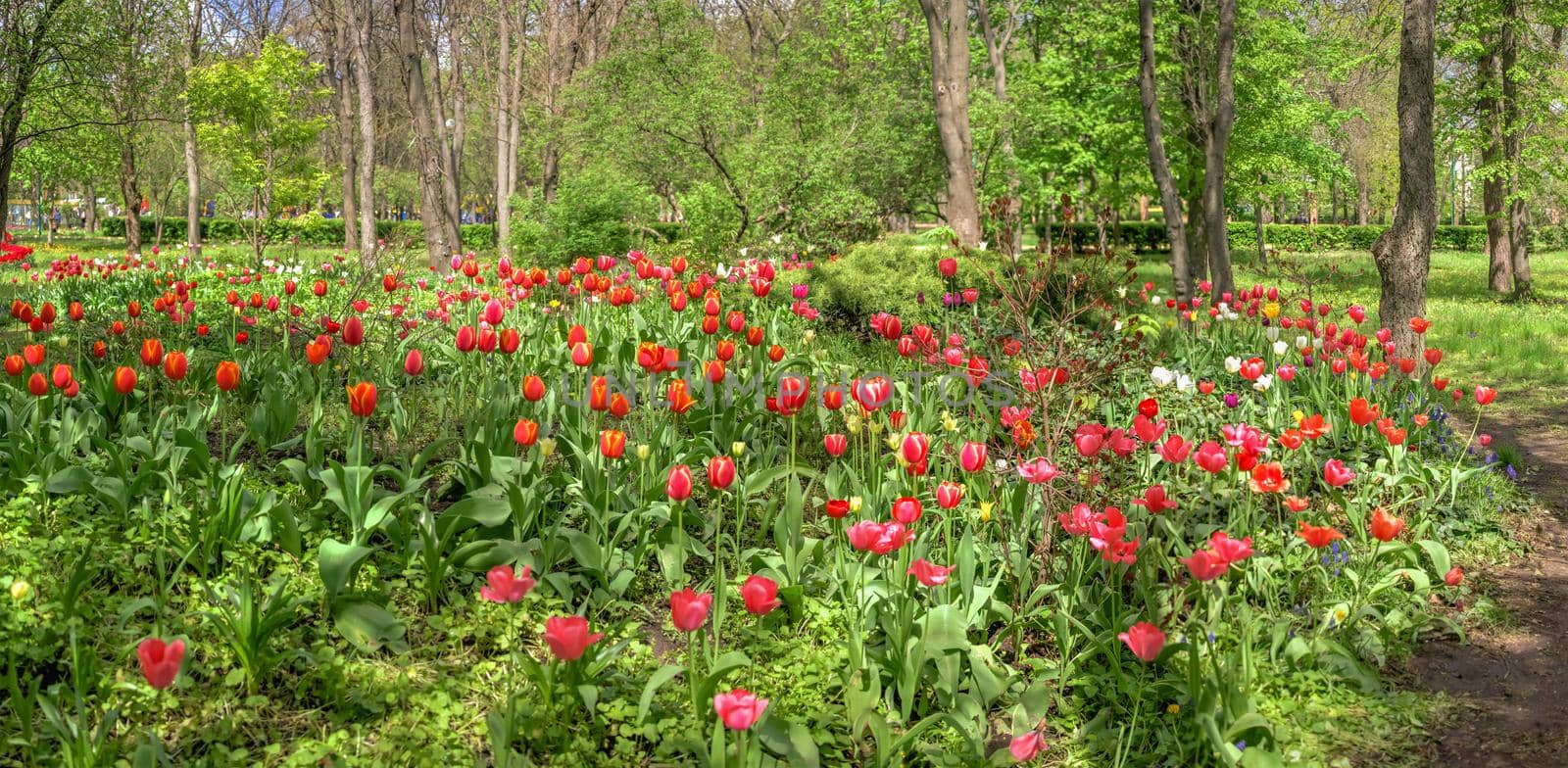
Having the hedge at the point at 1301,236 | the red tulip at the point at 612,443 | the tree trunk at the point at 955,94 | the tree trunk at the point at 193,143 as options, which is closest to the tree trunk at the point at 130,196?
the tree trunk at the point at 193,143

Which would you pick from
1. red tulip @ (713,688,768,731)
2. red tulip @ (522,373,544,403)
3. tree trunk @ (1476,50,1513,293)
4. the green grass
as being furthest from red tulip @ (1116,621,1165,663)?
tree trunk @ (1476,50,1513,293)

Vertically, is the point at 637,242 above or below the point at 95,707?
above

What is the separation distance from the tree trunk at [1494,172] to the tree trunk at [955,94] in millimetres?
7300

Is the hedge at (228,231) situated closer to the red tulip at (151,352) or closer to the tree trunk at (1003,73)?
the tree trunk at (1003,73)

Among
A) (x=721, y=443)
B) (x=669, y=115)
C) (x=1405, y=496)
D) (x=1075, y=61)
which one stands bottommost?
(x=1405, y=496)

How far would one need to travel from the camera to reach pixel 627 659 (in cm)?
334

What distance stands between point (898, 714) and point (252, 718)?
1.74 metres

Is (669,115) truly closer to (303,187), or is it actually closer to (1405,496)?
(1405,496)

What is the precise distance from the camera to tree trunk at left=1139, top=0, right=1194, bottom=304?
9.51m

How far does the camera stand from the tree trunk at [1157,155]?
9508 mm

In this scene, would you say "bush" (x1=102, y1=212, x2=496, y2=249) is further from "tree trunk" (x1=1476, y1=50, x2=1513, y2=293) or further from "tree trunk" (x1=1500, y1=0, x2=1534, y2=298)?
"tree trunk" (x1=1500, y1=0, x2=1534, y2=298)

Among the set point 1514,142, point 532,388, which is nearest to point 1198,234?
point 1514,142

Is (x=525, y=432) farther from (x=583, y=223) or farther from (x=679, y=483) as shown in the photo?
(x=583, y=223)

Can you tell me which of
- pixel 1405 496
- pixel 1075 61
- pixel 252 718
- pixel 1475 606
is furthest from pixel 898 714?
pixel 1075 61
